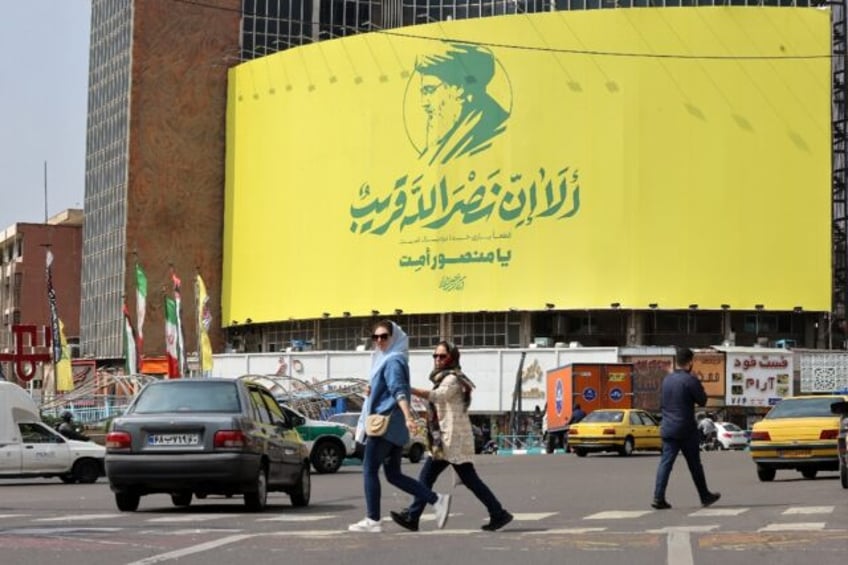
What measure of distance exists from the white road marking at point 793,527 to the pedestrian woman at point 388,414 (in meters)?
2.91

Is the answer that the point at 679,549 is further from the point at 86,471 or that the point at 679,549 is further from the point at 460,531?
the point at 86,471

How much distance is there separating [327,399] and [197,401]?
33573 millimetres

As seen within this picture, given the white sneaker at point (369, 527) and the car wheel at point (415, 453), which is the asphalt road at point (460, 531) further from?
the car wheel at point (415, 453)

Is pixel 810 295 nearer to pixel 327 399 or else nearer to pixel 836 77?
pixel 836 77

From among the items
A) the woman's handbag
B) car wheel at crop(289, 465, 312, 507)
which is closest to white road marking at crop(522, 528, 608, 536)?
the woman's handbag

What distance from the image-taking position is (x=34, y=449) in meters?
29.3

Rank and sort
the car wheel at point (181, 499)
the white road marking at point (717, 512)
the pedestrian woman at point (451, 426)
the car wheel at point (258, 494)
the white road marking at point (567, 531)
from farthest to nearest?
the car wheel at point (181, 499) < the car wheel at point (258, 494) < the white road marking at point (717, 512) < the white road marking at point (567, 531) < the pedestrian woman at point (451, 426)

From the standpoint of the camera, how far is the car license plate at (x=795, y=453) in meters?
25.5

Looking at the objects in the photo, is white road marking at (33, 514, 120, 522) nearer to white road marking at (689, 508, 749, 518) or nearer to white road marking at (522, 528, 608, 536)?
white road marking at (522, 528, 608, 536)

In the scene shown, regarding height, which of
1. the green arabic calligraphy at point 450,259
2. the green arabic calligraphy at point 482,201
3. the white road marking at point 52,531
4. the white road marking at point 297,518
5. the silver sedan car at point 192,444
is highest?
the green arabic calligraphy at point 482,201

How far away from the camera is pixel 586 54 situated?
7956 cm

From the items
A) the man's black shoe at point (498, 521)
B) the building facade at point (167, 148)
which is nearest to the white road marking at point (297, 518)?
the man's black shoe at point (498, 521)

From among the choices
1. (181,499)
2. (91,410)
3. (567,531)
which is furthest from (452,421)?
(91,410)

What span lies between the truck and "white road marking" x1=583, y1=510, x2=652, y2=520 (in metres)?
36.3
